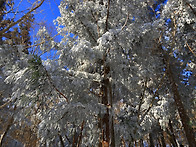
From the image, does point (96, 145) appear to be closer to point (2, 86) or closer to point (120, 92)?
point (120, 92)

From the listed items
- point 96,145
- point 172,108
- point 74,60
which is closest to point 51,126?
point 74,60

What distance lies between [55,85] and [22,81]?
83 cm

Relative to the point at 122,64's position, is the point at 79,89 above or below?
below

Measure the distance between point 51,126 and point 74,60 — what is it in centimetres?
210

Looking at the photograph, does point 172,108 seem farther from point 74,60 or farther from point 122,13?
point 74,60

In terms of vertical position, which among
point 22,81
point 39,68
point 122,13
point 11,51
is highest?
point 122,13

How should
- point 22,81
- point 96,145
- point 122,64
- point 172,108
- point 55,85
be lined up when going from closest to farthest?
point 22,81
point 55,85
point 122,64
point 96,145
point 172,108

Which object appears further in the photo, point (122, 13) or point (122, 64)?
point (122, 13)

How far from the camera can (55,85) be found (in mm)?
4098

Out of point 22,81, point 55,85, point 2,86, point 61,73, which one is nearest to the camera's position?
point 22,81

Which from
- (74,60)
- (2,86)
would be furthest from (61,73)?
(2,86)

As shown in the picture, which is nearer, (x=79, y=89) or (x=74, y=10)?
(x=79, y=89)

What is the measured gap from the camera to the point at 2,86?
6.50 meters

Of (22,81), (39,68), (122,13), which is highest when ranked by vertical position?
(122,13)
